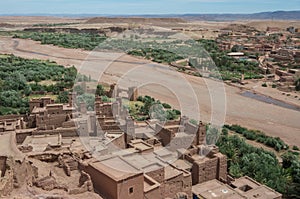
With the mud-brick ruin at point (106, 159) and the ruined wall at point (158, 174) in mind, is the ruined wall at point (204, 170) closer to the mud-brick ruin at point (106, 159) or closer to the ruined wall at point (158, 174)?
the mud-brick ruin at point (106, 159)

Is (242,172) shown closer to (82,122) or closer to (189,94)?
(82,122)

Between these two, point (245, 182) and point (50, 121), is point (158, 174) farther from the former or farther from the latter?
point (50, 121)

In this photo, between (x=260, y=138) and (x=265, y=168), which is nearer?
(x=265, y=168)

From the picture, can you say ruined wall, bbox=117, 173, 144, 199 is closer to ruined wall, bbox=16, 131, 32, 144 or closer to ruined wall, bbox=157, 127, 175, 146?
ruined wall, bbox=157, 127, 175, 146

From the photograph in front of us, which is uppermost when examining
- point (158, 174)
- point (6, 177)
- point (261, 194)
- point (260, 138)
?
point (6, 177)

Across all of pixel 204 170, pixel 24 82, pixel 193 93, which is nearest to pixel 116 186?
pixel 204 170

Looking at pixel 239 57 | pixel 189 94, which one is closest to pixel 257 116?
pixel 189 94

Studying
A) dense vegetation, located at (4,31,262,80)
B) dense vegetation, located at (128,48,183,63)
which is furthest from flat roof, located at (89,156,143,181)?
dense vegetation, located at (128,48,183,63)
